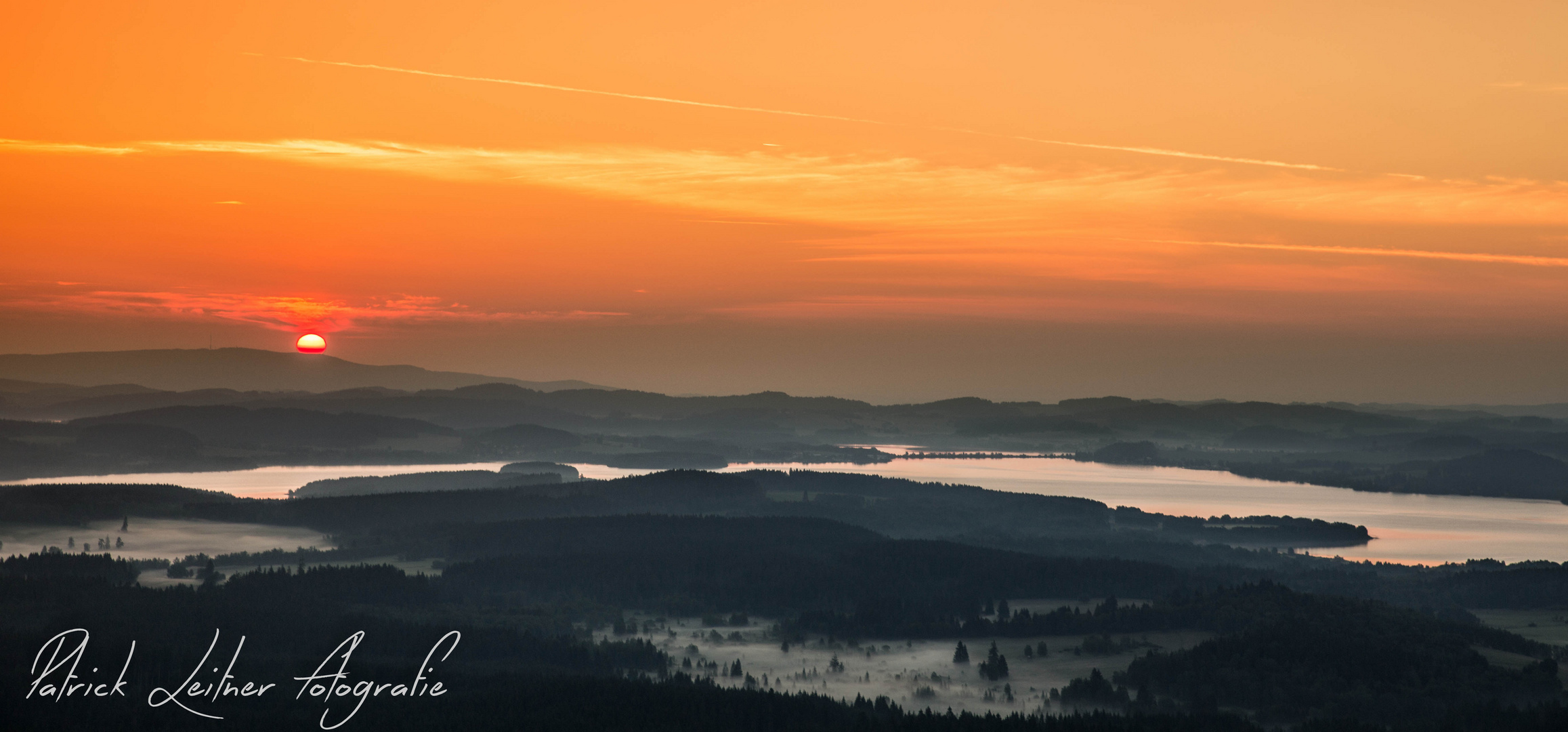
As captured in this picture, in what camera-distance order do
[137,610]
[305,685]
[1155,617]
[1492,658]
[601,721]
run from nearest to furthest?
[601,721] < [305,685] < [1492,658] < [137,610] < [1155,617]

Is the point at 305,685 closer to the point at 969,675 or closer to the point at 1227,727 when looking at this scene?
the point at 969,675

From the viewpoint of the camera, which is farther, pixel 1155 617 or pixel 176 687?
pixel 1155 617

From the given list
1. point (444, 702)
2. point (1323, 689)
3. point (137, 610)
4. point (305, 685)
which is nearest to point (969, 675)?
point (1323, 689)

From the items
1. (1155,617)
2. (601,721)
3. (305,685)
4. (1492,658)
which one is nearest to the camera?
(601,721)

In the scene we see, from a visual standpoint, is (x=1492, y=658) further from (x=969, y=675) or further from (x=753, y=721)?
(x=753, y=721)

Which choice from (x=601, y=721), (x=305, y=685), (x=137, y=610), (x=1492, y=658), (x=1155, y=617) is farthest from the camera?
(x=1155, y=617)

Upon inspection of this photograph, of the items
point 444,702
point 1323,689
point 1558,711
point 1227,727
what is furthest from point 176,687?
point 1558,711

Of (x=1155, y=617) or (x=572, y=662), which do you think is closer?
(x=572, y=662)
